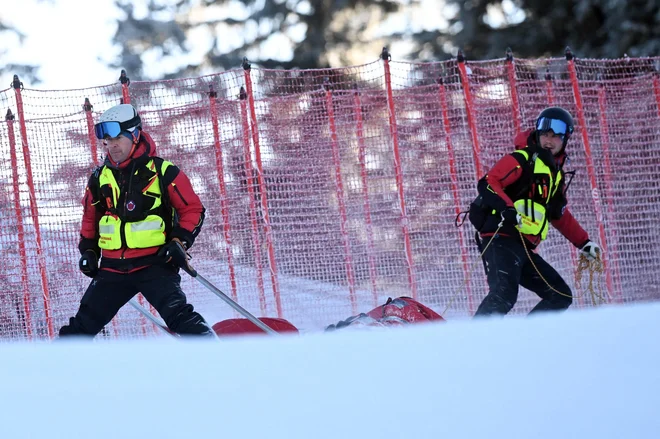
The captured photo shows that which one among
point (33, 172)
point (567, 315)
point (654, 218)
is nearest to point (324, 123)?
point (33, 172)

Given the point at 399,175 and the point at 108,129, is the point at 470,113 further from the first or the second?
the point at 108,129

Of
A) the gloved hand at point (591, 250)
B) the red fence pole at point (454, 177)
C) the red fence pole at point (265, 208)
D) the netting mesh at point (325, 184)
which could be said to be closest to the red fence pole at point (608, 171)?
the netting mesh at point (325, 184)

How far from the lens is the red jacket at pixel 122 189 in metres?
5.34

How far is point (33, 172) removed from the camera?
8500 millimetres

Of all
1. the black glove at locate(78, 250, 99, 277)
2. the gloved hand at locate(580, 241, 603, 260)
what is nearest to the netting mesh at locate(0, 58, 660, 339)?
the gloved hand at locate(580, 241, 603, 260)

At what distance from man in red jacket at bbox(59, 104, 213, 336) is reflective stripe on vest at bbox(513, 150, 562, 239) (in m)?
2.19

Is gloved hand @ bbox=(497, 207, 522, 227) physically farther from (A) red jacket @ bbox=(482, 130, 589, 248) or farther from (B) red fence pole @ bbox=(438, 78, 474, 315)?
(B) red fence pole @ bbox=(438, 78, 474, 315)

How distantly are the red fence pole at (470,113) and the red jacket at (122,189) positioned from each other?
4293 mm

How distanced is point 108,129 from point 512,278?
2.72m

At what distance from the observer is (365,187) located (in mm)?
9102

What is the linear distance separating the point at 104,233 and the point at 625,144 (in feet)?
19.8

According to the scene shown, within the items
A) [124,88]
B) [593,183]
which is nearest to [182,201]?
[124,88]

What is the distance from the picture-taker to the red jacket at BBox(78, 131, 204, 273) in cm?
534

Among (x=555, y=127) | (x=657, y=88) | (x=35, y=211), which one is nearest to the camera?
(x=555, y=127)
